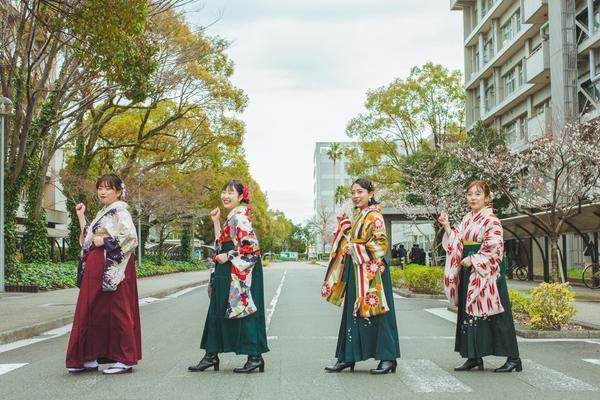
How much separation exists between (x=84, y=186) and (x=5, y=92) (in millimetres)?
12060

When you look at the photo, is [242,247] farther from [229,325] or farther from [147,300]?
[147,300]

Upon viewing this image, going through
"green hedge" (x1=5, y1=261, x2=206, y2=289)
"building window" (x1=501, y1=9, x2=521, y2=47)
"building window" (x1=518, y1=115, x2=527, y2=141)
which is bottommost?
"green hedge" (x1=5, y1=261, x2=206, y2=289)

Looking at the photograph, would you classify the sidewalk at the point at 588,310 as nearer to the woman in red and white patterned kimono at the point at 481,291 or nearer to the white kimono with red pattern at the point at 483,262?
the woman in red and white patterned kimono at the point at 481,291

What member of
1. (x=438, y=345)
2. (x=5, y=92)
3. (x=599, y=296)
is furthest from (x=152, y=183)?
(x=438, y=345)

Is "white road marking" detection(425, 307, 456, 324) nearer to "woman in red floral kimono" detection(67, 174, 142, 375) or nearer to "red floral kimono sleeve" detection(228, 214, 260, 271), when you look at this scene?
"red floral kimono sleeve" detection(228, 214, 260, 271)

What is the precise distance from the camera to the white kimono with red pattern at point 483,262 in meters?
7.09

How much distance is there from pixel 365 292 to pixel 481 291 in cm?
116

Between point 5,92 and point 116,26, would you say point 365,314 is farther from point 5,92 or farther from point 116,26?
point 5,92

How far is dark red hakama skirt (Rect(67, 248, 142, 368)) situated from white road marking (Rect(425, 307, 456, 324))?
777cm

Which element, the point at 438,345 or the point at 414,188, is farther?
the point at 414,188

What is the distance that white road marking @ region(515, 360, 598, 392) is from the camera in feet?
20.7


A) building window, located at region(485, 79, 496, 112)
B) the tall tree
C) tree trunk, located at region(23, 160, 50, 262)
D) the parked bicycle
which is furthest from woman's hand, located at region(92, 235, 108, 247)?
building window, located at region(485, 79, 496, 112)

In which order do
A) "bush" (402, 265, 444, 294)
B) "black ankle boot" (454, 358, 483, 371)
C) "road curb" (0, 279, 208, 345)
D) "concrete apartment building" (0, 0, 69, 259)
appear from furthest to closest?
"concrete apartment building" (0, 0, 69, 259), "bush" (402, 265, 444, 294), "road curb" (0, 279, 208, 345), "black ankle boot" (454, 358, 483, 371)

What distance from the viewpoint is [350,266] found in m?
7.18
